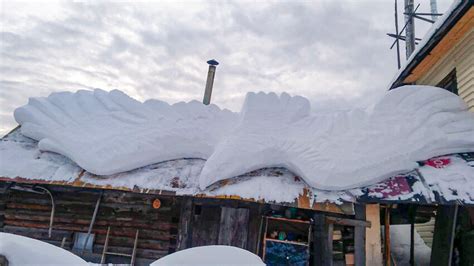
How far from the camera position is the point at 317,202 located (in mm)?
6160

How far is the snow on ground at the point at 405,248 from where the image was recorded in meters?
8.80

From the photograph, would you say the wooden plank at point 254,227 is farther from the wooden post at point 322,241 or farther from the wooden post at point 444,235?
the wooden post at point 444,235

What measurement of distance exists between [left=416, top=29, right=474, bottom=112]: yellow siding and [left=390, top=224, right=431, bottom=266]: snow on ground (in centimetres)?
400

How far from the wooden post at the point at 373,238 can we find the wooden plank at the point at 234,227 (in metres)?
2.40

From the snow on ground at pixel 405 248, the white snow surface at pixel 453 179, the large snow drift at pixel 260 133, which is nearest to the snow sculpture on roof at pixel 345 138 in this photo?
the large snow drift at pixel 260 133

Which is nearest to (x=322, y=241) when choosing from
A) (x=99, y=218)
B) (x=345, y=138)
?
(x=345, y=138)

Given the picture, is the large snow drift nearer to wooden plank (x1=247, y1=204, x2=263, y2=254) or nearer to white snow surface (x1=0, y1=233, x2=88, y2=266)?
wooden plank (x1=247, y1=204, x2=263, y2=254)

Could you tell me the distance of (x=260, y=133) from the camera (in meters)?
7.55

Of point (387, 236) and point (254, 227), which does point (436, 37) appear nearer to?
point (387, 236)

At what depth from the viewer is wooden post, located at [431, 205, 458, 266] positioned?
6938 mm

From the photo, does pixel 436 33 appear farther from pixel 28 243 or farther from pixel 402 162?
pixel 28 243

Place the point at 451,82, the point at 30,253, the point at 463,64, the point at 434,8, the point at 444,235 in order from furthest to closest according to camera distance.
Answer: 1. the point at 434,8
2. the point at 451,82
3. the point at 463,64
4. the point at 444,235
5. the point at 30,253

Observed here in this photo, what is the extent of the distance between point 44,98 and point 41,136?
51.8 inches

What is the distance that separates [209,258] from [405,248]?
8.45 m
